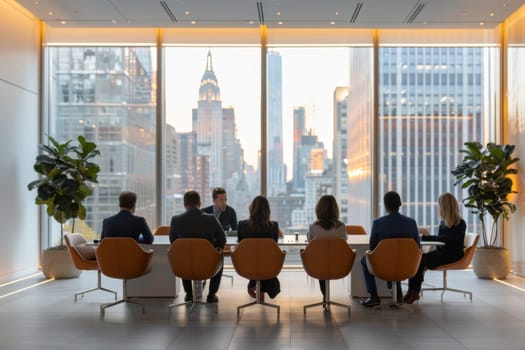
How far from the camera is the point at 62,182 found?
7.98m

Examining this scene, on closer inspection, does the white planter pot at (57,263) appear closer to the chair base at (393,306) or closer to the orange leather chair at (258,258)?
the orange leather chair at (258,258)

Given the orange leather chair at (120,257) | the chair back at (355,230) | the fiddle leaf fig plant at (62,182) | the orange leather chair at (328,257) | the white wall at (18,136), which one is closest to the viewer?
the orange leather chair at (328,257)

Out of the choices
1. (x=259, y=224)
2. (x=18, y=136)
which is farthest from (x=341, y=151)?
(x=18, y=136)

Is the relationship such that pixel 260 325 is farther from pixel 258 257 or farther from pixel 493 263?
pixel 493 263

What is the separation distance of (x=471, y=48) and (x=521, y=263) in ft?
12.2

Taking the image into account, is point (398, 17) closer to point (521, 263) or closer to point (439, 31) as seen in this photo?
point (439, 31)

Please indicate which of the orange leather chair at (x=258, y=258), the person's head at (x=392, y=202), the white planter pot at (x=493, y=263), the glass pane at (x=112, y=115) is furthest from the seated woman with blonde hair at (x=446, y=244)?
the glass pane at (x=112, y=115)

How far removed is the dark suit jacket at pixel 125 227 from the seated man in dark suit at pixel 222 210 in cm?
178

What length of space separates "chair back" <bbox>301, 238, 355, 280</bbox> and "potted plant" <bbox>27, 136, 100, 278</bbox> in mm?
4040

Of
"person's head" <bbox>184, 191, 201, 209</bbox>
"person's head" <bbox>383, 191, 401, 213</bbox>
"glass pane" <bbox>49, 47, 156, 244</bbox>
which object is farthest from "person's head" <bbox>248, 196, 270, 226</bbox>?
"glass pane" <bbox>49, 47, 156, 244</bbox>

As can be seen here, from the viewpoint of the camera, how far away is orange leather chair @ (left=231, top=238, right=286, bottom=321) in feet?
18.2

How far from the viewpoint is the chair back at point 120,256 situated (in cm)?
566

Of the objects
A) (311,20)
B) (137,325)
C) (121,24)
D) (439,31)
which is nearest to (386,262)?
(137,325)

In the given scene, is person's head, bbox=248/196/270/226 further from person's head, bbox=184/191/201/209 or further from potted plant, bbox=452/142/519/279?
potted plant, bbox=452/142/519/279
